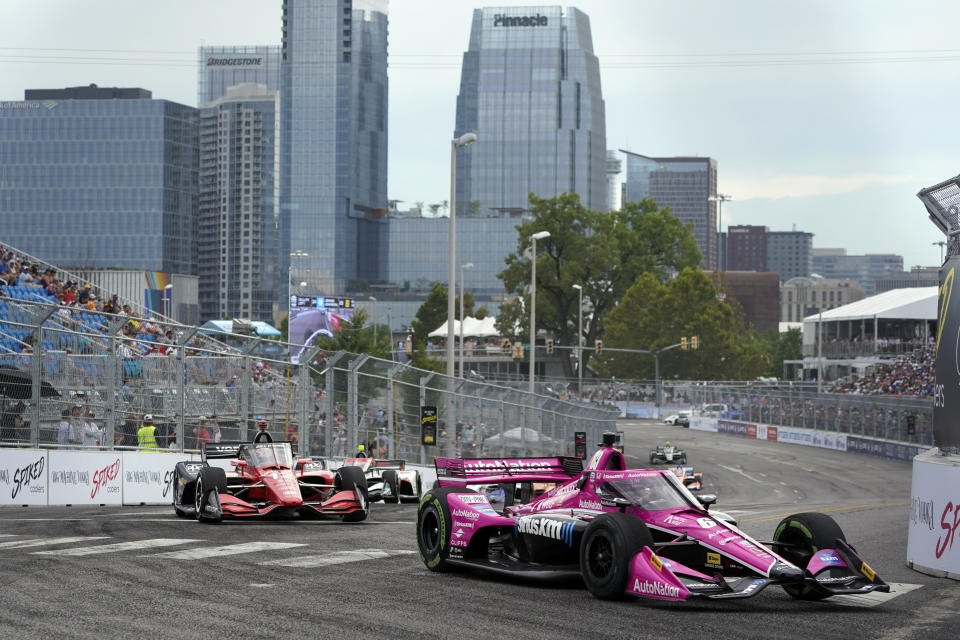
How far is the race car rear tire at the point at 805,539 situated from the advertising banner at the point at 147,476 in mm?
13426

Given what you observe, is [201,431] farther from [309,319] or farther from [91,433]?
[309,319]

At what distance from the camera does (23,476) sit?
19.6 m

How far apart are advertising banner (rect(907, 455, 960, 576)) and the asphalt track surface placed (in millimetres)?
341

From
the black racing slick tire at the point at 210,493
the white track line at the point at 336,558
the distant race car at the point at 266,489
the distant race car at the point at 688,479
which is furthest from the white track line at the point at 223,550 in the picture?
the distant race car at the point at 688,479

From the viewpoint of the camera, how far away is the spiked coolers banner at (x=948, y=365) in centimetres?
1372

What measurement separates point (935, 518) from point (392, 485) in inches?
441

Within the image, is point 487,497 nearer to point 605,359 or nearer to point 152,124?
point 605,359

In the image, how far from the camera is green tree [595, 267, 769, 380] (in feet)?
298

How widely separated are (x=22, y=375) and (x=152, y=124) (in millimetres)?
175260

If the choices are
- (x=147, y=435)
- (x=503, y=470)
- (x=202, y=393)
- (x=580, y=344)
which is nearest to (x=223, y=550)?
(x=503, y=470)

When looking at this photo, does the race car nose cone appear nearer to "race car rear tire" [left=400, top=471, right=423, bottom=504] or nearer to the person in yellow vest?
"race car rear tire" [left=400, top=471, right=423, bottom=504]

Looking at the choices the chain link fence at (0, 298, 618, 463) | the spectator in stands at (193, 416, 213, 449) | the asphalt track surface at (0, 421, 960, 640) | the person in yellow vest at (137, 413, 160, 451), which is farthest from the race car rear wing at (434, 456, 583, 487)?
the spectator in stands at (193, 416, 213, 449)

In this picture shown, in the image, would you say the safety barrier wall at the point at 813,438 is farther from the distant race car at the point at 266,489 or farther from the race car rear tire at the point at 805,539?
the race car rear tire at the point at 805,539

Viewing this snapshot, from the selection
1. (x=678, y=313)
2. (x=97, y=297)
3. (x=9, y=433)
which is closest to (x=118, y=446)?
(x=9, y=433)
